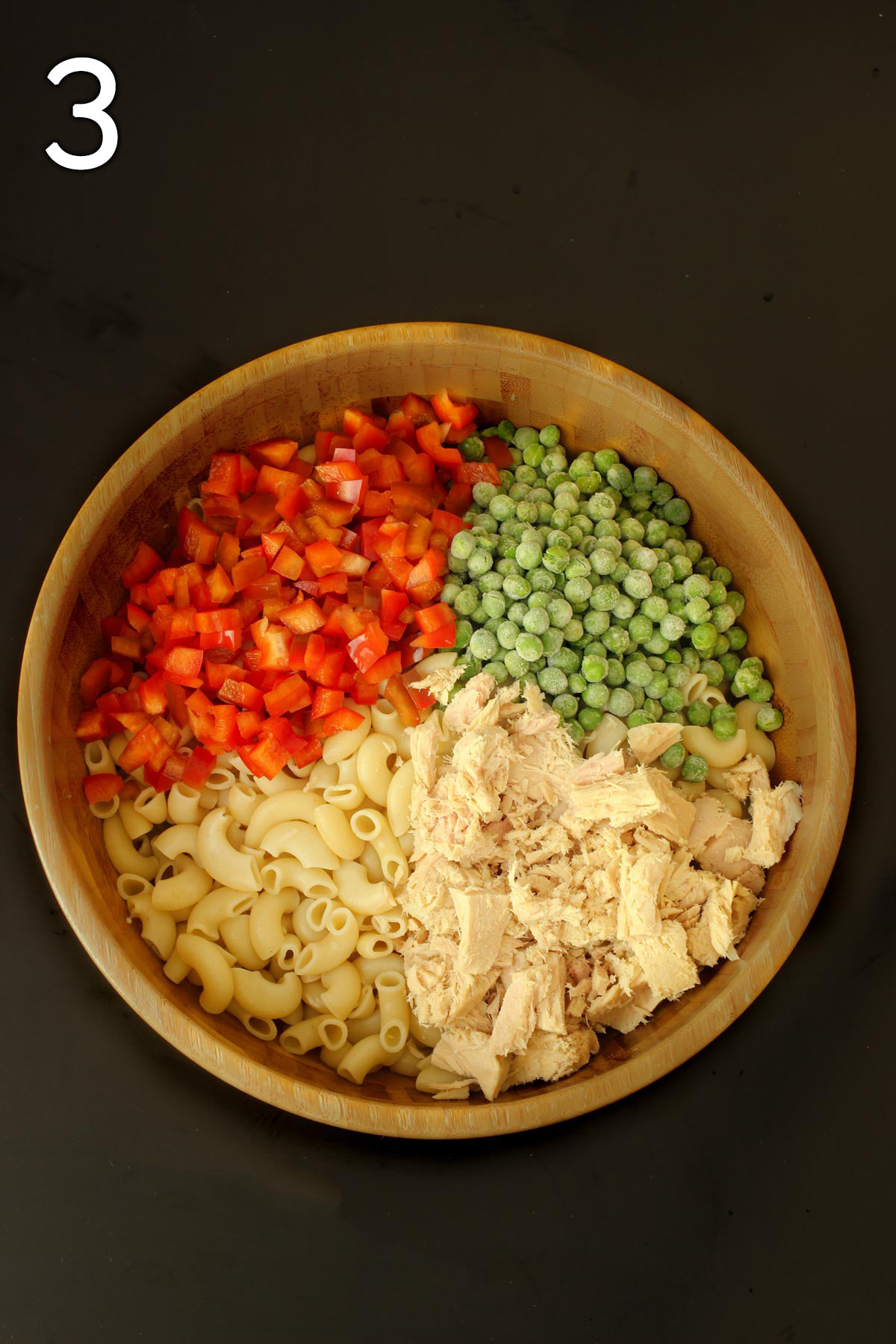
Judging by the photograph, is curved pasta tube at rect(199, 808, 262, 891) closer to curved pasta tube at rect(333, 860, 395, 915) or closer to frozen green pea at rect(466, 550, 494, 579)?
curved pasta tube at rect(333, 860, 395, 915)

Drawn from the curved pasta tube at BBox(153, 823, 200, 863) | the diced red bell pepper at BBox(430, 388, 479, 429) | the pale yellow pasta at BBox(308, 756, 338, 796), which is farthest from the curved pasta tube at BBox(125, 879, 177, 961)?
the diced red bell pepper at BBox(430, 388, 479, 429)

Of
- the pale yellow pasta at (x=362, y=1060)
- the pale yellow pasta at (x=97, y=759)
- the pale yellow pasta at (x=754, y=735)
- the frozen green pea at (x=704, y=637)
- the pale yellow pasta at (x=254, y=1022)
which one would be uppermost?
the frozen green pea at (x=704, y=637)

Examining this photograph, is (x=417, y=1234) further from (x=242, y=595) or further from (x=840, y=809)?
(x=242, y=595)

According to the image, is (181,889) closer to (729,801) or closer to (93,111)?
(729,801)

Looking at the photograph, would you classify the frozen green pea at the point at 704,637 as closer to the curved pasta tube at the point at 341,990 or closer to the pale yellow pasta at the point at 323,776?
the pale yellow pasta at the point at 323,776

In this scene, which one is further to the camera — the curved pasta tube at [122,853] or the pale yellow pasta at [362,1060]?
the curved pasta tube at [122,853]

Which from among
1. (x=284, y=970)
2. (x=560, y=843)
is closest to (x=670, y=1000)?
(x=560, y=843)

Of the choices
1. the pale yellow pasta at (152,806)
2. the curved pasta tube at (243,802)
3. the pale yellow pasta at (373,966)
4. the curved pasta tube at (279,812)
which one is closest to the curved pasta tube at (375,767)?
the curved pasta tube at (279,812)

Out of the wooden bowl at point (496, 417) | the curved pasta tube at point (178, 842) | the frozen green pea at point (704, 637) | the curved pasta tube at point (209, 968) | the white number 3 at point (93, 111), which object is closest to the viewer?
the wooden bowl at point (496, 417)
